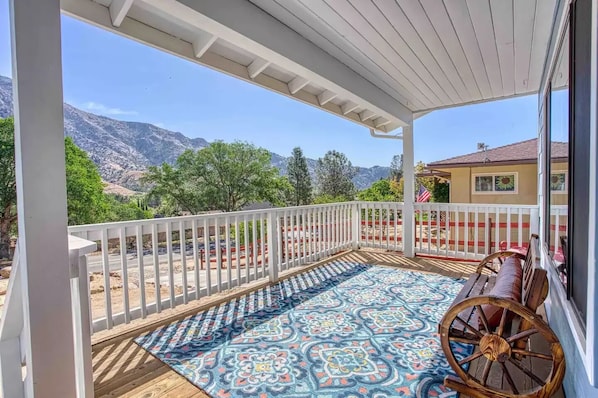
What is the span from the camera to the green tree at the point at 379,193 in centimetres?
1881

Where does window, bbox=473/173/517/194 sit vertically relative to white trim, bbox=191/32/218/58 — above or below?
below

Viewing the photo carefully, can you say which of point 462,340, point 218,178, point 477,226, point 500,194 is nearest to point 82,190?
point 218,178

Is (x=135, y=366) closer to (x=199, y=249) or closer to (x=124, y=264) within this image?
(x=124, y=264)

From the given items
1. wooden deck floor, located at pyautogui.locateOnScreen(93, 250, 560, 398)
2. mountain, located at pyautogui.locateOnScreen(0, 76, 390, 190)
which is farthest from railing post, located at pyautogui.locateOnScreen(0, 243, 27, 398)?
mountain, located at pyautogui.locateOnScreen(0, 76, 390, 190)

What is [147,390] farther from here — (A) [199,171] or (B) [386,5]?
(A) [199,171]

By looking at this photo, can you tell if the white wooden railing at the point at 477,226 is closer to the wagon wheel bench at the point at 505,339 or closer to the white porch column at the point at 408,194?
the white porch column at the point at 408,194

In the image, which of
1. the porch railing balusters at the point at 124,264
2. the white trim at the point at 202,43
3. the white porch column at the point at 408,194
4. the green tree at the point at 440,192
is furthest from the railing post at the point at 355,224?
the green tree at the point at 440,192

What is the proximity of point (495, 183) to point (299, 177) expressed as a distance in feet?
42.0

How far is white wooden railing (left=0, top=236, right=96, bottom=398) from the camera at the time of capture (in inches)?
53.4

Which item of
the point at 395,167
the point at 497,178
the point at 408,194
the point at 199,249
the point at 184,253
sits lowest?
the point at 199,249

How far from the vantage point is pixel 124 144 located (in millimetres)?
17859

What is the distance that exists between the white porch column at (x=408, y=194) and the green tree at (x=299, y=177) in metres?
14.6

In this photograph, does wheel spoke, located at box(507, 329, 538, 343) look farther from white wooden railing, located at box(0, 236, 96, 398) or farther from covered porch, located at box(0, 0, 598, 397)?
white wooden railing, located at box(0, 236, 96, 398)

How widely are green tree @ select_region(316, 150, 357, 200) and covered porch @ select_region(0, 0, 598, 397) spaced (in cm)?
1503
